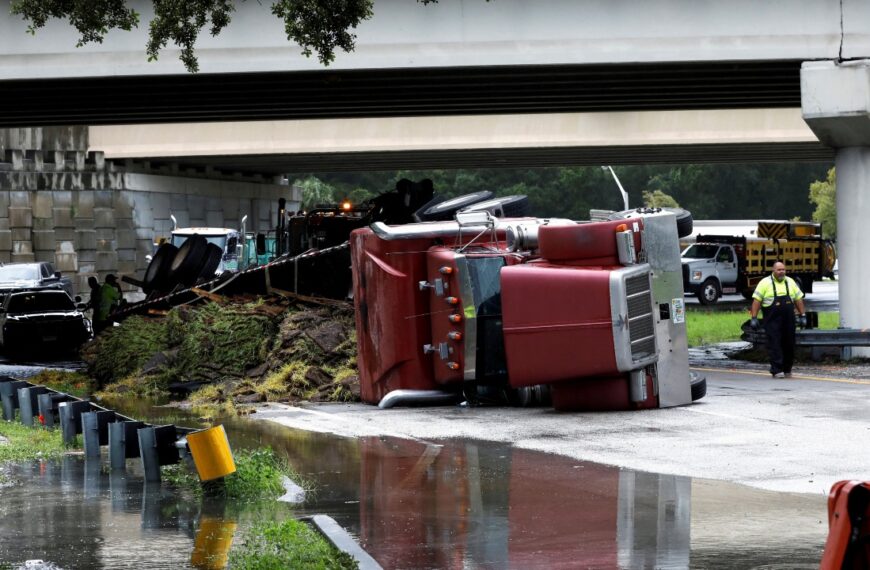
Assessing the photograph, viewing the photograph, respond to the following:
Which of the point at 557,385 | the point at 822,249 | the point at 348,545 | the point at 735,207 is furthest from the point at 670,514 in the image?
the point at 735,207

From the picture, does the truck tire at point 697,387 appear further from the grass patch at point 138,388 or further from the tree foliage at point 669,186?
the tree foliage at point 669,186

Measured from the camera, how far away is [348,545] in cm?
862

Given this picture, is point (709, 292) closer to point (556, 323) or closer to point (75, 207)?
point (75, 207)

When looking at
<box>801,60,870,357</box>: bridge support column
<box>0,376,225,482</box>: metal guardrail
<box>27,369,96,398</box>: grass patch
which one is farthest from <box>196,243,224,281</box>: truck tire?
<box>801,60,870,357</box>: bridge support column

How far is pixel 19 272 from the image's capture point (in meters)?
40.4

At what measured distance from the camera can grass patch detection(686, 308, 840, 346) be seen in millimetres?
31525

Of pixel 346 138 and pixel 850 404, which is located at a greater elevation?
pixel 346 138

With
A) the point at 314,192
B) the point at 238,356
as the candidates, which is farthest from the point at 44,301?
the point at 314,192

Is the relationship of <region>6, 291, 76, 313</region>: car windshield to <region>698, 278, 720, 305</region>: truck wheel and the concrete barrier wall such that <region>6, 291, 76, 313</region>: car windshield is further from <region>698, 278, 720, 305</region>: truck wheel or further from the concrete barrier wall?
<region>698, 278, 720, 305</region>: truck wheel

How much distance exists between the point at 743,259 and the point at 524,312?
117 ft

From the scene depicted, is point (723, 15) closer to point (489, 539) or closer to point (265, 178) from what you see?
point (489, 539)

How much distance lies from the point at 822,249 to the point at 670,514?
45.0 meters

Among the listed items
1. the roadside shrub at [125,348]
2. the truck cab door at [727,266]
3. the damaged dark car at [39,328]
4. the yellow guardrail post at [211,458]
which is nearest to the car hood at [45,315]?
the damaged dark car at [39,328]

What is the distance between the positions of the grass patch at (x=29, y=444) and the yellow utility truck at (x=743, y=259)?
34600 mm
